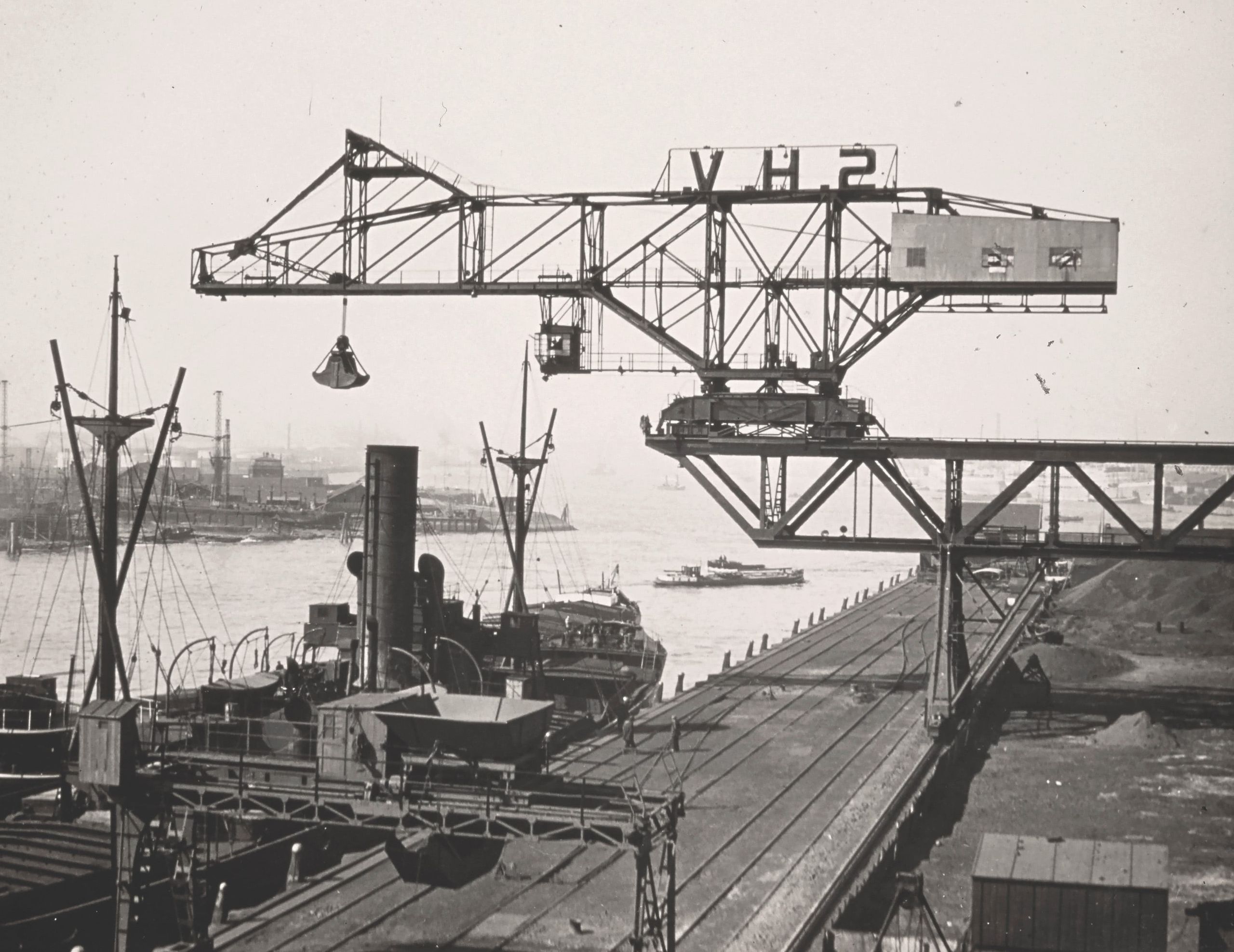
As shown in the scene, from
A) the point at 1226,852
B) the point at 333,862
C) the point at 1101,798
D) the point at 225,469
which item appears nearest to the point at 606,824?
the point at 333,862

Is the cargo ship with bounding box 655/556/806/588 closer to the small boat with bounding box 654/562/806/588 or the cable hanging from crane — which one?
the small boat with bounding box 654/562/806/588

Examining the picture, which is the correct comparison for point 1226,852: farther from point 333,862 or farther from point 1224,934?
point 333,862

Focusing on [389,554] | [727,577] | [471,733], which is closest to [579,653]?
[389,554]

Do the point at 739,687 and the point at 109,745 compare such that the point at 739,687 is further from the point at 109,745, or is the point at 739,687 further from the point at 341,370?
the point at 109,745

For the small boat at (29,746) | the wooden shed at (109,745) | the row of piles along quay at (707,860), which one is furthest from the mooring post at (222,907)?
the small boat at (29,746)

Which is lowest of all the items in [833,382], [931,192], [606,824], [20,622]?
[20,622]
